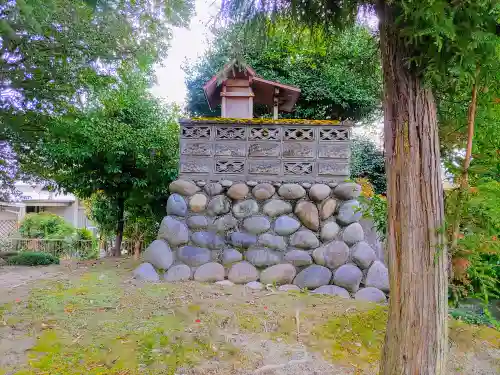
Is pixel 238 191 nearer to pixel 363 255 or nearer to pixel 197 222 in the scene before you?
pixel 197 222

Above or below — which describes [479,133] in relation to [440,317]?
above

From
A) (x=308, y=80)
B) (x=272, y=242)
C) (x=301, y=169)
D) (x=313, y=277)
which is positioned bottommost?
(x=313, y=277)

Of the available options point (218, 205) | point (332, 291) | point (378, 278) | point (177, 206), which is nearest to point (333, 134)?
point (218, 205)

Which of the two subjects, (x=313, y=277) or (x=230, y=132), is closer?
(x=313, y=277)

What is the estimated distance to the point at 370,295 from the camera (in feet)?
15.0

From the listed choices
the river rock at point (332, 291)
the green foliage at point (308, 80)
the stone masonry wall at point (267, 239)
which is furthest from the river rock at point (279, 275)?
the green foliage at point (308, 80)

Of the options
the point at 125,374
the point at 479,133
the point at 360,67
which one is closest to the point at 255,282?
the point at 125,374

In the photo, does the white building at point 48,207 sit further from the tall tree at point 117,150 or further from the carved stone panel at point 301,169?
the carved stone panel at point 301,169

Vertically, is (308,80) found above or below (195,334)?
above

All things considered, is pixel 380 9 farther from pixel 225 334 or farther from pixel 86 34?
pixel 86 34

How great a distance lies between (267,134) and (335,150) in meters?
0.95

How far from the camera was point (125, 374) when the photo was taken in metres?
2.55

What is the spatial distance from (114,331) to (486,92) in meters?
3.15

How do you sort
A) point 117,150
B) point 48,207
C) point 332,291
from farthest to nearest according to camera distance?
point 48,207, point 117,150, point 332,291
